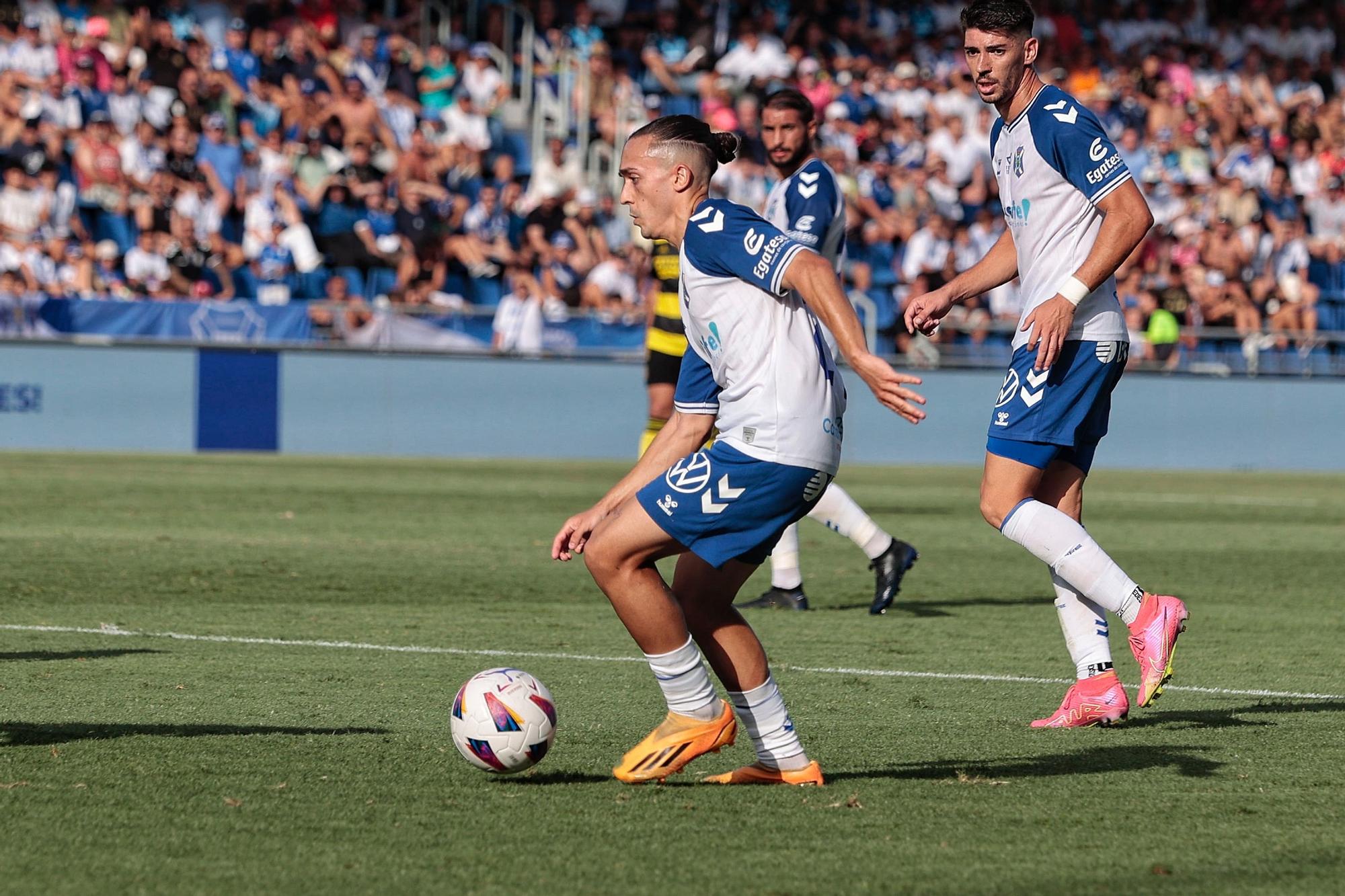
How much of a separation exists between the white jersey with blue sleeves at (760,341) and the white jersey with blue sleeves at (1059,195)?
1.34m

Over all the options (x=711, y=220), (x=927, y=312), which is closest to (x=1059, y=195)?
(x=927, y=312)

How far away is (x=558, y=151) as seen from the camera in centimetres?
2467

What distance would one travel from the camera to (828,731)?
17.7 ft

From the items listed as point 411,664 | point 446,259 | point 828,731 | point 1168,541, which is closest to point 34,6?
point 446,259

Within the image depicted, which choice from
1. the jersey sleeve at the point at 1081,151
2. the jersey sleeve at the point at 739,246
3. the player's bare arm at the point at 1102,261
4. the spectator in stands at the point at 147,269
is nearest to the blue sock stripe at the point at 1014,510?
the player's bare arm at the point at 1102,261

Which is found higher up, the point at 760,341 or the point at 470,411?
the point at 760,341

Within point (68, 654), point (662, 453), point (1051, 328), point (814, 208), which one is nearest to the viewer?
point (662, 453)

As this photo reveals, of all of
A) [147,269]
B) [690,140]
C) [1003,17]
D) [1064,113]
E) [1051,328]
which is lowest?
[147,269]

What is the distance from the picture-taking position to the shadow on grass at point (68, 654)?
6.48 meters

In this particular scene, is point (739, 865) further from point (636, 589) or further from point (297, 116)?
point (297, 116)

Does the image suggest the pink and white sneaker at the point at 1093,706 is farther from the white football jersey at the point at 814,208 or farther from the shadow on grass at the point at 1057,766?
the white football jersey at the point at 814,208

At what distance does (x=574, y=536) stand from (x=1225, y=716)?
2519 millimetres

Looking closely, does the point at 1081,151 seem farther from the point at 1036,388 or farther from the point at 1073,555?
the point at 1073,555

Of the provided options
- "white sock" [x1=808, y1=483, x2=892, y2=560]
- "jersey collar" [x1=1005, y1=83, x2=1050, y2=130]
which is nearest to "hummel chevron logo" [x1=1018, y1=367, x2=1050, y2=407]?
"jersey collar" [x1=1005, y1=83, x2=1050, y2=130]
